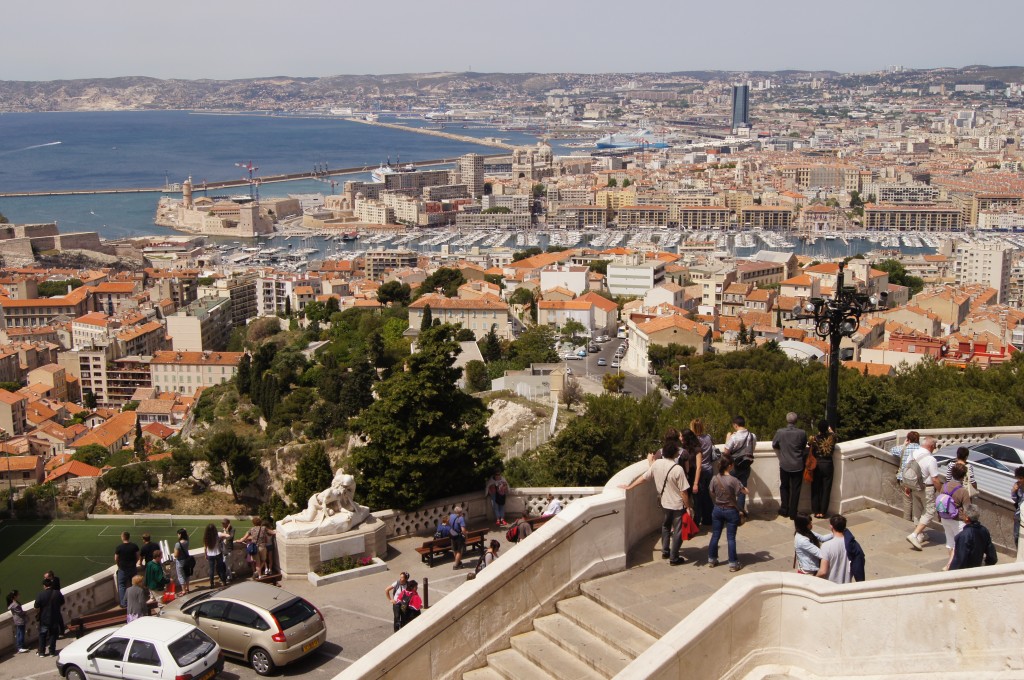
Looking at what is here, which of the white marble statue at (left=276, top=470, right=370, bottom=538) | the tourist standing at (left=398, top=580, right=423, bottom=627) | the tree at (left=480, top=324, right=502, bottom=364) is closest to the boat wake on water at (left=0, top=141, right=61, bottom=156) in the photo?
the tree at (left=480, top=324, right=502, bottom=364)

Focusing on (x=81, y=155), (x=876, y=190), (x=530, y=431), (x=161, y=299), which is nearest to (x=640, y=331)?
(x=530, y=431)

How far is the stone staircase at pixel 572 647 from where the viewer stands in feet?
11.0

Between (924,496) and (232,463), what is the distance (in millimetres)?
12742

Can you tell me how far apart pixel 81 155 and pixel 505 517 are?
129 metres

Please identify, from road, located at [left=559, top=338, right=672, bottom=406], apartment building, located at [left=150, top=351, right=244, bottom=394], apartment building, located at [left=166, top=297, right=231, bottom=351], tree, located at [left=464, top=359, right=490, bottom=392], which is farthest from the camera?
apartment building, located at [left=166, top=297, right=231, bottom=351]

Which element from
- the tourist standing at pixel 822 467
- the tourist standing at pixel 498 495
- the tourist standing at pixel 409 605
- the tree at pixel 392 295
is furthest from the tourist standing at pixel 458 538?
the tree at pixel 392 295

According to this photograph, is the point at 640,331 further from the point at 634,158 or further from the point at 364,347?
the point at 634,158

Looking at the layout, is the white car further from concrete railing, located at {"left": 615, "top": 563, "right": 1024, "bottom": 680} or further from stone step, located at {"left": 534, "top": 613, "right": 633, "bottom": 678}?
concrete railing, located at {"left": 615, "top": 563, "right": 1024, "bottom": 680}

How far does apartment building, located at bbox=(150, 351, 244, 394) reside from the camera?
102 ft

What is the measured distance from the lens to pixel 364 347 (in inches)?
954

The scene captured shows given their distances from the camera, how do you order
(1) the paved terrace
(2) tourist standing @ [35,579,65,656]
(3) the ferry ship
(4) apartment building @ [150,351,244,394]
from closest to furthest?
1. (1) the paved terrace
2. (2) tourist standing @ [35,579,65,656]
3. (4) apartment building @ [150,351,244,394]
4. (3) the ferry ship

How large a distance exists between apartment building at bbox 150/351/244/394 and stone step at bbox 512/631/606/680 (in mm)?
28485

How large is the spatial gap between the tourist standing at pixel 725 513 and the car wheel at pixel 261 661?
Result: 5.76ft

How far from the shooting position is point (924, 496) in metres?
4.44
